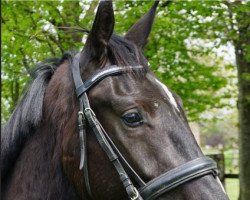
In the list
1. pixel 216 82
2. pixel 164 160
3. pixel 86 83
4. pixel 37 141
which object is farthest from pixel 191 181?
pixel 216 82

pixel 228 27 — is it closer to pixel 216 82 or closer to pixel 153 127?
pixel 216 82

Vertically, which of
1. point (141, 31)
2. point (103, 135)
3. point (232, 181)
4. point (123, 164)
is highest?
point (141, 31)

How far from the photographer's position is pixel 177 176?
2.21m

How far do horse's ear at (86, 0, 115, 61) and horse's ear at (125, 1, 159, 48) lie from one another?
415 mm

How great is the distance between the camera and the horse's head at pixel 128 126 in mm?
2281

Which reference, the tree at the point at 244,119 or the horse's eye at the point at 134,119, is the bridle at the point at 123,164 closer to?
the horse's eye at the point at 134,119

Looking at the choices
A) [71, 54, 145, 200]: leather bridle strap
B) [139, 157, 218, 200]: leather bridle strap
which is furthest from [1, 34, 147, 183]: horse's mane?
[139, 157, 218, 200]: leather bridle strap

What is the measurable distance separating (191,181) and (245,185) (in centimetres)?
600

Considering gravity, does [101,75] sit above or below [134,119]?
above

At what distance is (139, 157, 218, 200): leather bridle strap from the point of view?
7.27 feet

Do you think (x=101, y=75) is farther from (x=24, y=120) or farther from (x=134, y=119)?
(x=24, y=120)

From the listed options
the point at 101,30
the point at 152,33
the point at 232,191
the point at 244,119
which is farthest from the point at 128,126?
the point at 232,191

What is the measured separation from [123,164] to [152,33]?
523cm

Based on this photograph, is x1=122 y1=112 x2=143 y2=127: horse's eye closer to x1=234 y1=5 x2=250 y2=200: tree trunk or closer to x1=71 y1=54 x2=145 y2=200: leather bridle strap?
x1=71 y1=54 x2=145 y2=200: leather bridle strap
